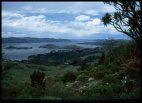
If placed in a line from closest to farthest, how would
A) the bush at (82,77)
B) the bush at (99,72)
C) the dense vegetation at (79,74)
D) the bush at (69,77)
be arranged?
the dense vegetation at (79,74)
the bush at (99,72)
the bush at (82,77)
the bush at (69,77)

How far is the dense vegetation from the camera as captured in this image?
9461mm

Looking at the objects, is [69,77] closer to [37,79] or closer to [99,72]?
[99,72]

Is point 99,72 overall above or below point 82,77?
above

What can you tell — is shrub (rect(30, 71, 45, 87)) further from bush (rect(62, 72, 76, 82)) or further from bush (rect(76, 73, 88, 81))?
bush (rect(76, 73, 88, 81))

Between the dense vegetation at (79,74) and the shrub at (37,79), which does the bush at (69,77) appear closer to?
the dense vegetation at (79,74)

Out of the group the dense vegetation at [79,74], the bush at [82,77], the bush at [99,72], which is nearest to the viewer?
the dense vegetation at [79,74]

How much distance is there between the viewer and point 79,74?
46.7ft

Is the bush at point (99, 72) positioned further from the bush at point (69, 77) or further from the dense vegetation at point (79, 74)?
the bush at point (69, 77)

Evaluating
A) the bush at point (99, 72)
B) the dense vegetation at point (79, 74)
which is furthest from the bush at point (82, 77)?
the bush at point (99, 72)

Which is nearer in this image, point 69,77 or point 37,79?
point 37,79

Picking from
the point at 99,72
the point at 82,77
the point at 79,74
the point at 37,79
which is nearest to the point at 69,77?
the point at 79,74

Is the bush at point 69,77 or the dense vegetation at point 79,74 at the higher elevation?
the dense vegetation at point 79,74

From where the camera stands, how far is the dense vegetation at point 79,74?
9461 millimetres

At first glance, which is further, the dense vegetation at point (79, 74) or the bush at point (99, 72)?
the bush at point (99, 72)
